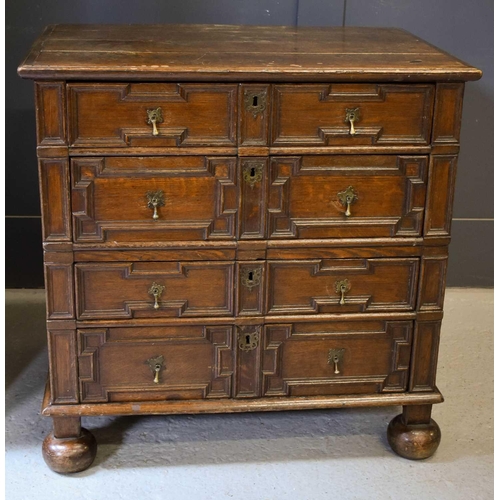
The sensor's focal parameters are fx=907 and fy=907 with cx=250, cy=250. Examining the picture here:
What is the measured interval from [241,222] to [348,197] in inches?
11.1

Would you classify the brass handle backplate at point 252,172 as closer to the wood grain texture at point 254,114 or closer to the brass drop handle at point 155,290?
the wood grain texture at point 254,114

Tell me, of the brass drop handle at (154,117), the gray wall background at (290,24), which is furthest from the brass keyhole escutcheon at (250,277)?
the gray wall background at (290,24)

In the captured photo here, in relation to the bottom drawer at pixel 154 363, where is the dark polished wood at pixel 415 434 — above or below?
below

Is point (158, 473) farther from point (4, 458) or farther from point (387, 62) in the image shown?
point (387, 62)

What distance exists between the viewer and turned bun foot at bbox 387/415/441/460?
8.39ft

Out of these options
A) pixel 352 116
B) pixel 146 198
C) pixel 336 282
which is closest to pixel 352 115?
pixel 352 116

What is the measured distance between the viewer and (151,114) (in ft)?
7.23

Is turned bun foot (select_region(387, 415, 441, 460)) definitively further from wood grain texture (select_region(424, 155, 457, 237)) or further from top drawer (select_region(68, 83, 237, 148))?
top drawer (select_region(68, 83, 237, 148))

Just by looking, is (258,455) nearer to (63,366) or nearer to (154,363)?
(154,363)

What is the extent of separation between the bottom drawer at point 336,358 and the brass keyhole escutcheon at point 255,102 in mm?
592

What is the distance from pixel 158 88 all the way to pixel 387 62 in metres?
0.58

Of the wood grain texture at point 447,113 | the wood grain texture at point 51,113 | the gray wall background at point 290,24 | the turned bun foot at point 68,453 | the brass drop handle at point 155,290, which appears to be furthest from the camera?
the gray wall background at point 290,24

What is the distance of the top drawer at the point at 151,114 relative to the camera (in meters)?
2.19

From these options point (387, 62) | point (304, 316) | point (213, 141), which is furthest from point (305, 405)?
point (387, 62)
